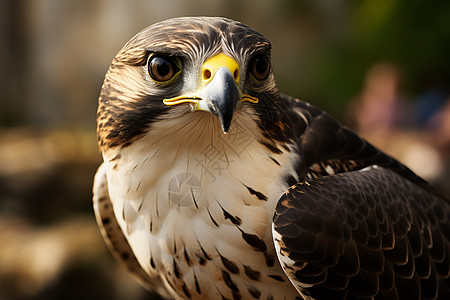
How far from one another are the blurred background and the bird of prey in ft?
11.2

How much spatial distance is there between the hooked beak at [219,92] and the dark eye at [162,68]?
8cm

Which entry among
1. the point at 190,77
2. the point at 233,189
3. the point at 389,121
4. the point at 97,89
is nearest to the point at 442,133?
the point at 389,121

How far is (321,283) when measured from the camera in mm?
2020

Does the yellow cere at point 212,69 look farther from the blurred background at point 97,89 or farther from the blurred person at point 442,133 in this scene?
the blurred person at point 442,133

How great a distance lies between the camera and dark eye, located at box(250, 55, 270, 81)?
6.45 ft

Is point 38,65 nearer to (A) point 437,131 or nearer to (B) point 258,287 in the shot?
(A) point 437,131

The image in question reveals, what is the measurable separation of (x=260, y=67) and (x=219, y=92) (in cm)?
29

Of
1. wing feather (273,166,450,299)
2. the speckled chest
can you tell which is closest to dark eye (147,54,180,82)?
the speckled chest

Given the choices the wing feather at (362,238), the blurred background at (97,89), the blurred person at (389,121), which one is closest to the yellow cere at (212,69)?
the wing feather at (362,238)

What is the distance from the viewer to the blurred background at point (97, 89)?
6633mm

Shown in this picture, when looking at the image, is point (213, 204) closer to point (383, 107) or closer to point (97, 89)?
point (383, 107)

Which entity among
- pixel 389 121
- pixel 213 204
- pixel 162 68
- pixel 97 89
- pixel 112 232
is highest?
pixel 162 68

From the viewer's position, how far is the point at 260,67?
1.99 metres

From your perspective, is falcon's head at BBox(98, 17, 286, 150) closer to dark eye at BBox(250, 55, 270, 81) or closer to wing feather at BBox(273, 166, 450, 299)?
dark eye at BBox(250, 55, 270, 81)
